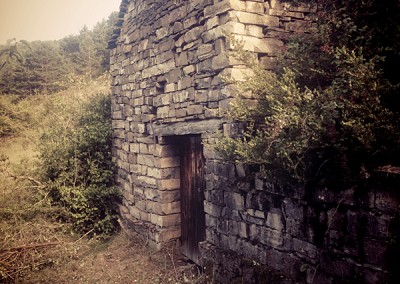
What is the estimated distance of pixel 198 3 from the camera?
461 centimetres

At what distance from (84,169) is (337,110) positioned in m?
6.05

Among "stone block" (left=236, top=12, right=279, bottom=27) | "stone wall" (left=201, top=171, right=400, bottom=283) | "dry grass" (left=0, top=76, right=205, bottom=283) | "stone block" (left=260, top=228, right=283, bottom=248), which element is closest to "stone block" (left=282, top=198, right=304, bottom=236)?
"stone wall" (left=201, top=171, right=400, bottom=283)

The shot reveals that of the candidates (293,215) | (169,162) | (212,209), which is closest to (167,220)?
(169,162)

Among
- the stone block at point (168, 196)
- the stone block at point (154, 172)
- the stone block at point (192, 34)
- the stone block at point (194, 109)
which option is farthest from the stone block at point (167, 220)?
the stone block at point (192, 34)

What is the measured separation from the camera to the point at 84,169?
23.9 ft

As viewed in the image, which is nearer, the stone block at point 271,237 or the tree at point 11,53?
the stone block at point 271,237

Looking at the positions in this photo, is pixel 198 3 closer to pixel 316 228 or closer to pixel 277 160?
pixel 277 160

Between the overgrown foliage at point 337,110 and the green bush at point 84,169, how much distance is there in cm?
443

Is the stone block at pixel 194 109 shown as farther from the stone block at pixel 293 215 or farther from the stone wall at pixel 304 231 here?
the stone block at pixel 293 215

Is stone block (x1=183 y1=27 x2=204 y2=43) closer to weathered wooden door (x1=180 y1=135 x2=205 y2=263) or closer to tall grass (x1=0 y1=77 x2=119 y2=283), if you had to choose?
weathered wooden door (x1=180 y1=135 x2=205 y2=263)

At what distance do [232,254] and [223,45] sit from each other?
274 cm

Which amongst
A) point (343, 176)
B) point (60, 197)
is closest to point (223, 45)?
point (343, 176)

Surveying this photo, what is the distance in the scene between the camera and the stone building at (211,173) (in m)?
2.71

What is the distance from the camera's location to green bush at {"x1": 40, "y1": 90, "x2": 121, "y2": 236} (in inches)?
271
